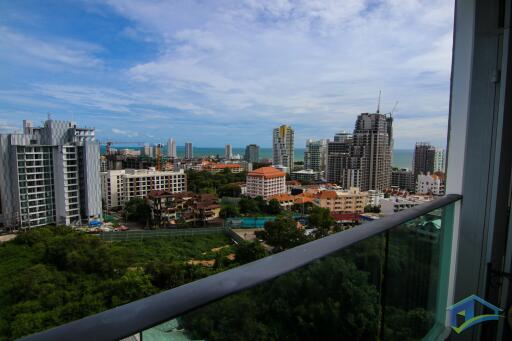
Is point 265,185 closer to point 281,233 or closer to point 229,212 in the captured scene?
point 229,212

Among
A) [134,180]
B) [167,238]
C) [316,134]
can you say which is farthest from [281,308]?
[316,134]

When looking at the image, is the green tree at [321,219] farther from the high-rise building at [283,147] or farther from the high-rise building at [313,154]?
the high-rise building at [283,147]

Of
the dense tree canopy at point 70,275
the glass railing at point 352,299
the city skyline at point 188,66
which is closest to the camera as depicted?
the glass railing at point 352,299

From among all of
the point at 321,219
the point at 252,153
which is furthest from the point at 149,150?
the point at 321,219

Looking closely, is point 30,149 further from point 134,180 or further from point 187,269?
point 187,269

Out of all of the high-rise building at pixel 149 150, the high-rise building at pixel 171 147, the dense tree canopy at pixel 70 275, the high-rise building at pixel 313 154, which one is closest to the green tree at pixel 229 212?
the dense tree canopy at pixel 70 275
